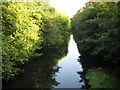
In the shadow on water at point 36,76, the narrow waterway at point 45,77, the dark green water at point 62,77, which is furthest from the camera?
the narrow waterway at point 45,77

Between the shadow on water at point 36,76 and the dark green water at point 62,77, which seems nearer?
the dark green water at point 62,77

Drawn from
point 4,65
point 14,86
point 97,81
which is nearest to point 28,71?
point 14,86

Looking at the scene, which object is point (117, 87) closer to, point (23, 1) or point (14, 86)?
point (14, 86)

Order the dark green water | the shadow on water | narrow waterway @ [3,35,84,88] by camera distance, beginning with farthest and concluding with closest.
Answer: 1. narrow waterway @ [3,35,84,88]
2. the shadow on water
3. the dark green water

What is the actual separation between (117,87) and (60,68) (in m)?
10.5

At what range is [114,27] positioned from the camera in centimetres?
1162

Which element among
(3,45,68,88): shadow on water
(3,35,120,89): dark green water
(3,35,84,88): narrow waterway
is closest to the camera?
(3,35,120,89): dark green water

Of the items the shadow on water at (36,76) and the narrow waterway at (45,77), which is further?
the narrow waterway at (45,77)

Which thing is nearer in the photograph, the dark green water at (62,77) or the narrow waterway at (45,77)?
the dark green water at (62,77)

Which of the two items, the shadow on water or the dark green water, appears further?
the shadow on water

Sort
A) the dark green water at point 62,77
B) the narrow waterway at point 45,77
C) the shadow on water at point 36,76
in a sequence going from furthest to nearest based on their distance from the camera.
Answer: the narrow waterway at point 45,77 → the shadow on water at point 36,76 → the dark green water at point 62,77

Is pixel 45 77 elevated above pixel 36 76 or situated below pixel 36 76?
below

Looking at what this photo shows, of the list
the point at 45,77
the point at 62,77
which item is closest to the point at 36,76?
the point at 45,77

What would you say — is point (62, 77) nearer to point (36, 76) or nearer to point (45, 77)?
point (45, 77)
